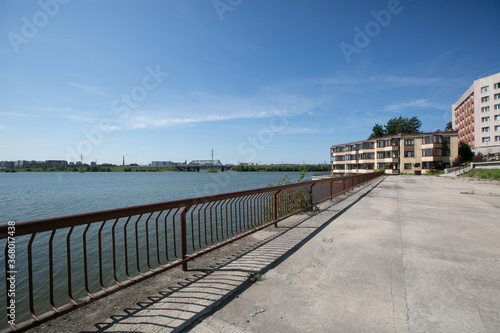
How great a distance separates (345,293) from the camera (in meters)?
3.27

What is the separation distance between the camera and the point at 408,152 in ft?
193

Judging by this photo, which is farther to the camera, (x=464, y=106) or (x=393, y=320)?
(x=464, y=106)

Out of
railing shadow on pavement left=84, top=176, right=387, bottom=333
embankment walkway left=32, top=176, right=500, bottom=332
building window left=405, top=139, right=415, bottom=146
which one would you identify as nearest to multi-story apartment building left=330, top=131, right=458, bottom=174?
building window left=405, top=139, right=415, bottom=146

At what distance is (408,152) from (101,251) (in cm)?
6766

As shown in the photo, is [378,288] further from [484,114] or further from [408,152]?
[484,114]

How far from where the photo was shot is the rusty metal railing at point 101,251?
2561 mm

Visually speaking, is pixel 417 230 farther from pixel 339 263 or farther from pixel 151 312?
pixel 151 312

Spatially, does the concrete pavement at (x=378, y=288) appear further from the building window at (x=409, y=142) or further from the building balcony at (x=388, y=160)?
the building balcony at (x=388, y=160)

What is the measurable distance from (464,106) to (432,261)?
8257cm

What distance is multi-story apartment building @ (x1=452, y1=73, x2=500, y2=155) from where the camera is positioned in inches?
2036

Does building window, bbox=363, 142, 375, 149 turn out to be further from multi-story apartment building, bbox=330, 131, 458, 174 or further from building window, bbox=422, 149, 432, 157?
building window, bbox=422, 149, 432, 157

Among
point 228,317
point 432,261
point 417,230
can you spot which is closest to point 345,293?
point 228,317

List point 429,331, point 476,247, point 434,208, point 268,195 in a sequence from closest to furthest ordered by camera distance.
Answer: point 429,331, point 476,247, point 268,195, point 434,208

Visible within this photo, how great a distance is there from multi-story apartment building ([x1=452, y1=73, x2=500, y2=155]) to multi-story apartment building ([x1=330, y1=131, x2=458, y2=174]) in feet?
17.6
